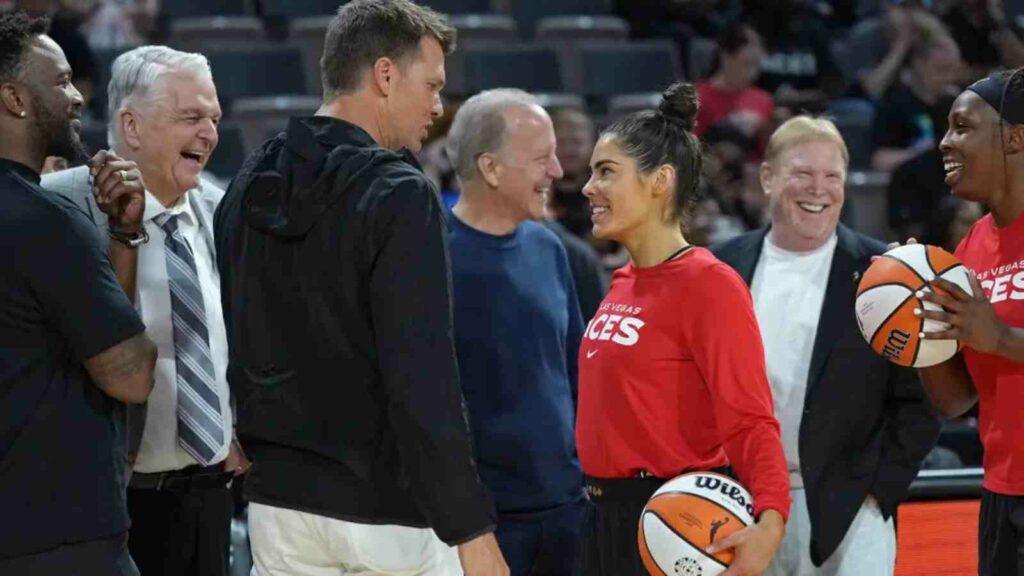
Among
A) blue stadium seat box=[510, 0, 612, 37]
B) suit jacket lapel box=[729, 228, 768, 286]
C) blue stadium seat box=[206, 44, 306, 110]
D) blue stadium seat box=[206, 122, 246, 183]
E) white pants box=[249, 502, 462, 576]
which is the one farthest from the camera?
blue stadium seat box=[510, 0, 612, 37]

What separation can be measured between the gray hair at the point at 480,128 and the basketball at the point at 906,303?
144 cm

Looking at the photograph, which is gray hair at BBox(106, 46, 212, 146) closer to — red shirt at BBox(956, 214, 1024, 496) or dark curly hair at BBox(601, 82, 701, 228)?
dark curly hair at BBox(601, 82, 701, 228)

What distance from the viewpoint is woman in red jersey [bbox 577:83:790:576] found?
12.0 feet

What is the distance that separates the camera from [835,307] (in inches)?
183

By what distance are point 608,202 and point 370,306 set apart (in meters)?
0.88

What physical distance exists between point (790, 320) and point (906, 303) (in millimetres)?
909

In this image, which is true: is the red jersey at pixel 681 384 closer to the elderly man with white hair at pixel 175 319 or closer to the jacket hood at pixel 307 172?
the jacket hood at pixel 307 172

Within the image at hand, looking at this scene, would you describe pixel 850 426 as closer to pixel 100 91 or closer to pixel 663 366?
pixel 663 366

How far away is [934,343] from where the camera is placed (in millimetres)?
3838

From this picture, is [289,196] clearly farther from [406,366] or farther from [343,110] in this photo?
[406,366]

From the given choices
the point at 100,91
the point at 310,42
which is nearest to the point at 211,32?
the point at 310,42

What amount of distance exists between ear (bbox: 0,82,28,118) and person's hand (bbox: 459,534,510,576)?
4.67 ft

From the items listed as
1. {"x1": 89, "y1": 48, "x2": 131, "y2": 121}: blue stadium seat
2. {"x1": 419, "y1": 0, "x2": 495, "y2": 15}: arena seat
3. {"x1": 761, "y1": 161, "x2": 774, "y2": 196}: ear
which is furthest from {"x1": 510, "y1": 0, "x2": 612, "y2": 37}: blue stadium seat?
{"x1": 761, "y1": 161, "x2": 774, "y2": 196}: ear

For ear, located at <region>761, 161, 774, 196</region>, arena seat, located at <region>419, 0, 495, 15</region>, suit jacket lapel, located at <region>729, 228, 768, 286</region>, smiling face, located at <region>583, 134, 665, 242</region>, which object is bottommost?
arena seat, located at <region>419, 0, 495, 15</region>
